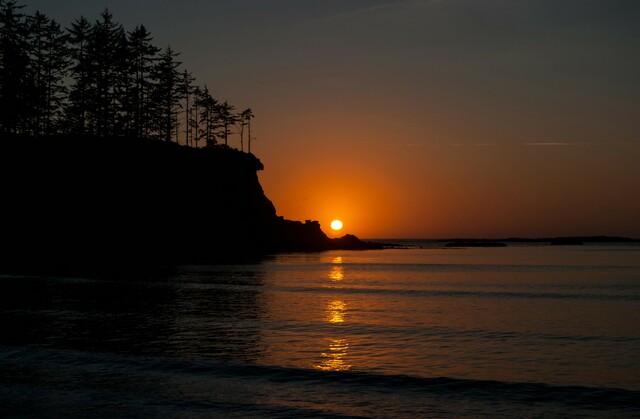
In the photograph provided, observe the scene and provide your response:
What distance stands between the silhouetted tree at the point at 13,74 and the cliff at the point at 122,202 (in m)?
7.69

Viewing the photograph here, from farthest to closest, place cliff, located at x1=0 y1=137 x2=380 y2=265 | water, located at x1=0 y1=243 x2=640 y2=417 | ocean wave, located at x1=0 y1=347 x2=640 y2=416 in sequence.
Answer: cliff, located at x1=0 y1=137 x2=380 y2=265
ocean wave, located at x1=0 y1=347 x2=640 y2=416
water, located at x1=0 y1=243 x2=640 y2=417

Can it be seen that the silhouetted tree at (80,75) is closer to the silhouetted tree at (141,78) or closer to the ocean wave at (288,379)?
the silhouetted tree at (141,78)

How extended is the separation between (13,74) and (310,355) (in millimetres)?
82590

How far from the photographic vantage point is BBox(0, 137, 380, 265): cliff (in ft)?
256

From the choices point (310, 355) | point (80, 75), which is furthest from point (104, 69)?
point (310, 355)

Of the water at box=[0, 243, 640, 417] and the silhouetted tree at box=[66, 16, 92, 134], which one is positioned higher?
the silhouetted tree at box=[66, 16, 92, 134]

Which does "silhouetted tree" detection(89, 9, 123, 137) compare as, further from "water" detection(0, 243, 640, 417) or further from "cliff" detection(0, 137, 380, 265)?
"water" detection(0, 243, 640, 417)

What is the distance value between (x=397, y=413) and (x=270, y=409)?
9.85 ft

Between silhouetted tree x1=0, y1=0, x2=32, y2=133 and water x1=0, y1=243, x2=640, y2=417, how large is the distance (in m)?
55.1

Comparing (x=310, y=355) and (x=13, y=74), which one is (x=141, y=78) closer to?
(x=13, y=74)

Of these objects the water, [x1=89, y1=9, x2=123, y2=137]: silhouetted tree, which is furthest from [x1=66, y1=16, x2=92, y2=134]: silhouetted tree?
the water

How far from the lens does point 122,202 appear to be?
3423 inches

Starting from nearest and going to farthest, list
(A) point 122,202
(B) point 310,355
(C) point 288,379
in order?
(C) point 288,379, (B) point 310,355, (A) point 122,202

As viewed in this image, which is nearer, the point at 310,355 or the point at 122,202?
the point at 310,355
